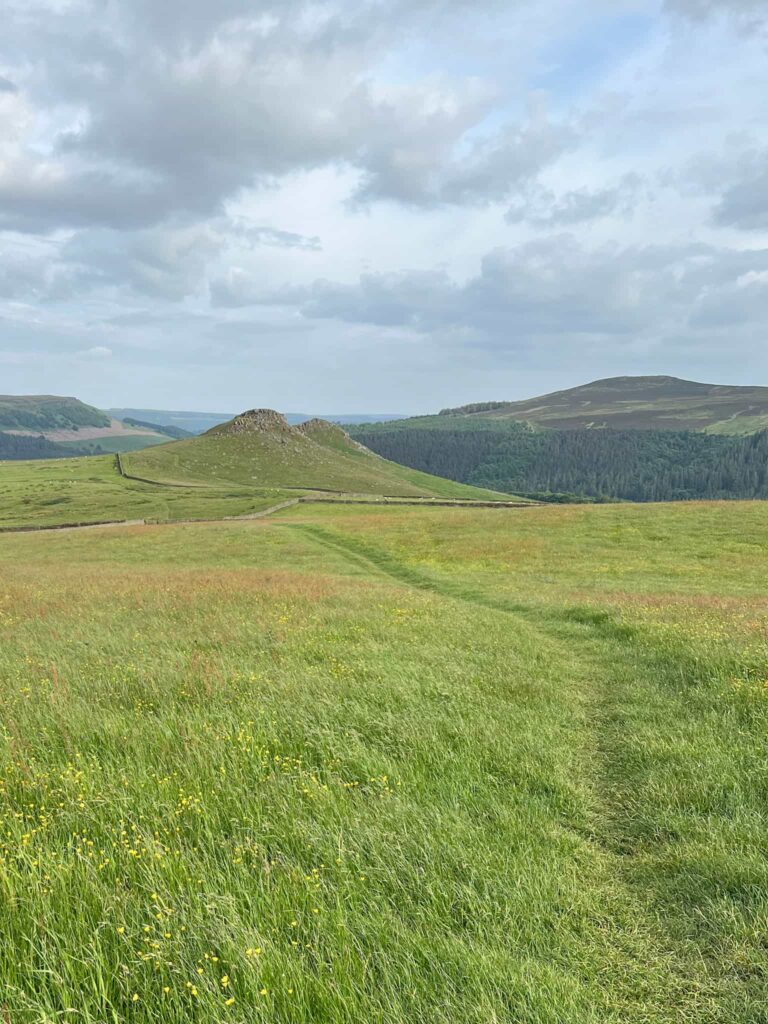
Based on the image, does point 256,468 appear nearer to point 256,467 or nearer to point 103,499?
point 256,467

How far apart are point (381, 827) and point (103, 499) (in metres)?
108

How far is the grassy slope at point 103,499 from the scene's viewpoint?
83625 mm

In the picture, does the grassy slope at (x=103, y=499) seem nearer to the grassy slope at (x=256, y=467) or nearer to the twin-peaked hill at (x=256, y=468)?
the twin-peaked hill at (x=256, y=468)

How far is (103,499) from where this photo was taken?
100 meters

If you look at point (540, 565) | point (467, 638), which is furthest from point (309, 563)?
point (467, 638)

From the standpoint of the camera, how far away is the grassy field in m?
3.69

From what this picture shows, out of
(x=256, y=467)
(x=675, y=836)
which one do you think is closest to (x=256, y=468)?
(x=256, y=467)

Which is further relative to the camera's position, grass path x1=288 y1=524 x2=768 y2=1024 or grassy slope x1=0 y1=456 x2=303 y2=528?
grassy slope x1=0 y1=456 x2=303 y2=528

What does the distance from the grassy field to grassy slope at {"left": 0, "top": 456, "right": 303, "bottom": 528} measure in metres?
71.5

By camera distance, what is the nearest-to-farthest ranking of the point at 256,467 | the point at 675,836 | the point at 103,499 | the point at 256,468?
the point at 675,836 → the point at 103,499 → the point at 256,468 → the point at 256,467

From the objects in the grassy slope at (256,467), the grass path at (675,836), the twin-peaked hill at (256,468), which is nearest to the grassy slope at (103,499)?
the twin-peaked hill at (256,468)

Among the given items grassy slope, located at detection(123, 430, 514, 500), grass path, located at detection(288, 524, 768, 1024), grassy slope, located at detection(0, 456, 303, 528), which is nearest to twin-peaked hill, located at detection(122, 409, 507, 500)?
grassy slope, located at detection(123, 430, 514, 500)

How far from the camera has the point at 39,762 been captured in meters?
6.49

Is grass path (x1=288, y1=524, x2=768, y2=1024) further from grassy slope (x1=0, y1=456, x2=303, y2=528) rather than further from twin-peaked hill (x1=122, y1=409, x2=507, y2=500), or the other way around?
twin-peaked hill (x1=122, y1=409, x2=507, y2=500)
